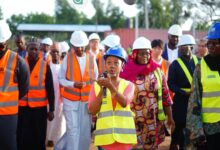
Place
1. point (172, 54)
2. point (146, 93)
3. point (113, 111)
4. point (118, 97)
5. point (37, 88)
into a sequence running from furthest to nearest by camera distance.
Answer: point (172, 54) < point (37, 88) < point (146, 93) < point (113, 111) < point (118, 97)

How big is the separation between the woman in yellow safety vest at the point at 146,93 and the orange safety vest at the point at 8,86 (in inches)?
53.7

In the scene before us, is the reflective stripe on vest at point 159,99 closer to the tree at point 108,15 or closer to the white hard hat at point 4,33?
the white hard hat at point 4,33

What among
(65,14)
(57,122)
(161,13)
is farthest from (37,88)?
(65,14)

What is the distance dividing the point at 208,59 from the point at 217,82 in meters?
0.29

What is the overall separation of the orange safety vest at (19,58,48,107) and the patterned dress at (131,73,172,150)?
2.00 meters

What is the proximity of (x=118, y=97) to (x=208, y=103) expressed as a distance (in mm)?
974

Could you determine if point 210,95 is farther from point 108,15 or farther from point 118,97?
point 108,15

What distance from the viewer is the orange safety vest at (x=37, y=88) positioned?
6.82 m

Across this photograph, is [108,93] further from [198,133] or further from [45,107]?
[45,107]

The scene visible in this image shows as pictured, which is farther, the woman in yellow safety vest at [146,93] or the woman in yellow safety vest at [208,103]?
the woman in yellow safety vest at [146,93]

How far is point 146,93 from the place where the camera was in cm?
540

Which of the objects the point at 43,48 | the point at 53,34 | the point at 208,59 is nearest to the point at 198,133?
the point at 208,59

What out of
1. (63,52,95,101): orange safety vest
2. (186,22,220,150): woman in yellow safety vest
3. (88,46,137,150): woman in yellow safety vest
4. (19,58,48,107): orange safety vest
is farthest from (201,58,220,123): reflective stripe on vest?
(19,58,48,107): orange safety vest

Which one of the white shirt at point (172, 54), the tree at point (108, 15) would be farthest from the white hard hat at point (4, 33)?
the tree at point (108, 15)
